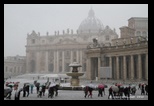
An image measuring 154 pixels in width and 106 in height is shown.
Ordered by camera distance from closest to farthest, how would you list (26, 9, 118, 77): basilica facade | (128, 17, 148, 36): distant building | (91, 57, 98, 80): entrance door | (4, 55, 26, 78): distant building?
(91, 57, 98, 80): entrance door → (128, 17, 148, 36): distant building → (26, 9, 118, 77): basilica facade → (4, 55, 26, 78): distant building

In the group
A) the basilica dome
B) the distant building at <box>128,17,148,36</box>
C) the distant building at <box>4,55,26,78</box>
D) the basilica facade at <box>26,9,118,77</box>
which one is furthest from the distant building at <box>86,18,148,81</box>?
the basilica dome

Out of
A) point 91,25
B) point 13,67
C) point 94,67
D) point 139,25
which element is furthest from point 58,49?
point 94,67

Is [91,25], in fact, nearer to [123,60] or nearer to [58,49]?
[58,49]

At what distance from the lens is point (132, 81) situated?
44.9 metres

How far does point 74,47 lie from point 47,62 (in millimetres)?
14623

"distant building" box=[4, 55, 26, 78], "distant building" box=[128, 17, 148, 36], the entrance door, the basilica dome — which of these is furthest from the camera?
the basilica dome

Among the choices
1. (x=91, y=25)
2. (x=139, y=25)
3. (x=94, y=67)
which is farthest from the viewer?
(x=91, y=25)

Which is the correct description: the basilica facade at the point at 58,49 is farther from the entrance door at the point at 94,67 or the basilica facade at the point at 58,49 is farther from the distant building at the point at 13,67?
the entrance door at the point at 94,67

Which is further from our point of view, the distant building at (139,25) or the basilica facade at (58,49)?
the basilica facade at (58,49)

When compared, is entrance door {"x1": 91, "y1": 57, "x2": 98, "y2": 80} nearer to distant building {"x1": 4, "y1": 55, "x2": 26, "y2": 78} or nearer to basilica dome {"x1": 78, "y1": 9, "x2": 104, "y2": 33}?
distant building {"x1": 4, "y1": 55, "x2": 26, "y2": 78}


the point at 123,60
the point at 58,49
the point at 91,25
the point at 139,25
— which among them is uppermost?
the point at 91,25

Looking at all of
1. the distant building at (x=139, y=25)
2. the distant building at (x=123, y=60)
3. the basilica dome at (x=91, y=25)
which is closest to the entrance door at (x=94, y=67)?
the distant building at (x=123, y=60)

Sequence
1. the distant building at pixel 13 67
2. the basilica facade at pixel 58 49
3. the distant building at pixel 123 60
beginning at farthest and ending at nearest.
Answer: the distant building at pixel 13 67, the basilica facade at pixel 58 49, the distant building at pixel 123 60
